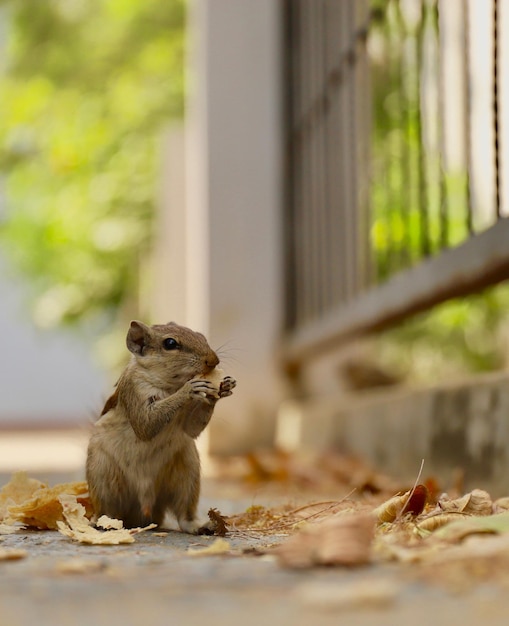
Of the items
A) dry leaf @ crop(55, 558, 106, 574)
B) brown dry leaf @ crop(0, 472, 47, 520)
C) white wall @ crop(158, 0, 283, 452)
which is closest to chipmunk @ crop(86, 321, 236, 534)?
brown dry leaf @ crop(0, 472, 47, 520)

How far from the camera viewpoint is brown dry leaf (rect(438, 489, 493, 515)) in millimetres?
3168

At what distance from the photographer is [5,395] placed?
33.0m

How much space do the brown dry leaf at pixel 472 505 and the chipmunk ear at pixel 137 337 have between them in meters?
0.94

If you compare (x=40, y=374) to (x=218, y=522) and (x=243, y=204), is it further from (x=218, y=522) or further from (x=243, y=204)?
(x=218, y=522)

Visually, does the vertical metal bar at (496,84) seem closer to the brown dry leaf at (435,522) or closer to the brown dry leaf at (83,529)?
the brown dry leaf at (435,522)

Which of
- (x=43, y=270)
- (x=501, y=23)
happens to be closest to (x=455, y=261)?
(x=501, y=23)

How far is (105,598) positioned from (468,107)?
3270 millimetres

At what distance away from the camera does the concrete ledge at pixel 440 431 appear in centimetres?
445

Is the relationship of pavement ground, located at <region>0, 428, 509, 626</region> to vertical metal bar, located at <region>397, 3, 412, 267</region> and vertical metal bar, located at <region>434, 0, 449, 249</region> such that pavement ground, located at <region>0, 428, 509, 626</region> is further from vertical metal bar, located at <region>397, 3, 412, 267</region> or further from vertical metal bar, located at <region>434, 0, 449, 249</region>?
vertical metal bar, located at <region>397, 3, 412, 267</region>

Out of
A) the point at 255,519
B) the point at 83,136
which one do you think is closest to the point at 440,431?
the point at 255,519

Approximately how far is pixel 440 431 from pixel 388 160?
223 centimetres

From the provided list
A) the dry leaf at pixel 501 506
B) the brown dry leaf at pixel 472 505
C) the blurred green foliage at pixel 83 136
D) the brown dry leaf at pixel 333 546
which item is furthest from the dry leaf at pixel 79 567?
the blurred green foliage at pixel 83 136

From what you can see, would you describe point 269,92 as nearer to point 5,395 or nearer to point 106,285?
point 106,285

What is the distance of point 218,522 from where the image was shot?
10.5 feet
